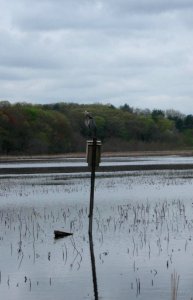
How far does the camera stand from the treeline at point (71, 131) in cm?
11169

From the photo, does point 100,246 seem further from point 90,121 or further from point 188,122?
point 188,122

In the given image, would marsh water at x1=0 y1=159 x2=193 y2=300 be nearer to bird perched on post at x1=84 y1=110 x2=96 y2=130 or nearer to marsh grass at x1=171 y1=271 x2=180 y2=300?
marsh grass at x1=171 y1=271 x2=180 y2=300

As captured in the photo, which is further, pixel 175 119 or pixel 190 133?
pixel 175 119

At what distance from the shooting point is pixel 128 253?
18219 mm

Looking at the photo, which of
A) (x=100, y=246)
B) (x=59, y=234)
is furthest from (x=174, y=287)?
(x=59, y=234)

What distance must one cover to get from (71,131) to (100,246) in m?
106

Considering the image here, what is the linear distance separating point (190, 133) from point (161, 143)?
25.9 metres

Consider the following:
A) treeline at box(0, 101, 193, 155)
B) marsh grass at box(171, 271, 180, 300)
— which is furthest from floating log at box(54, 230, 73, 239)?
treeline at box(0, 101, 193, 155)

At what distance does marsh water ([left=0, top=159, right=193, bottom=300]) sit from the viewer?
14.5 metres

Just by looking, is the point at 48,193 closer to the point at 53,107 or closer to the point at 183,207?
the point at 183,207

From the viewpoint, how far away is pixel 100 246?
766 inches

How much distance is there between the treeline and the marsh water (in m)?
76.1

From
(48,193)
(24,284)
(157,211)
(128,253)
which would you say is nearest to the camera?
(24,284)

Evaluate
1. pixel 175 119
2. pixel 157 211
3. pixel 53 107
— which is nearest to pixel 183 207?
pixel 157 211
